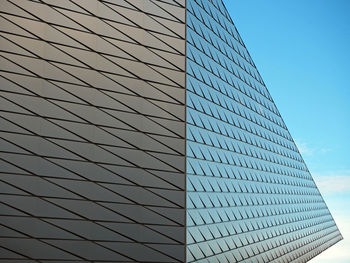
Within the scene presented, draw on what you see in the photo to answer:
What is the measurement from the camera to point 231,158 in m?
36.2

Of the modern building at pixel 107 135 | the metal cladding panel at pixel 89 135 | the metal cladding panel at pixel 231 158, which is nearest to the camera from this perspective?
the metal cladding panel at pixel 89 135

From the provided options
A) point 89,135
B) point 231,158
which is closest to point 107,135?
point 89,135

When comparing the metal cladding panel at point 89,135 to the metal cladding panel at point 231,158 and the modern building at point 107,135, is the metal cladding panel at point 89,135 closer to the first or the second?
the modern building at point 107,135

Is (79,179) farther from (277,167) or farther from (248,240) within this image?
(277,167)

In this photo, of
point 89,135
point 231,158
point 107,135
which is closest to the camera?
point 89,135

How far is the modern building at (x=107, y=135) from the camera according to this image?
22.0 m

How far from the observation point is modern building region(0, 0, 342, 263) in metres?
22.0

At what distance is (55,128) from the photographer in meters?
22.9

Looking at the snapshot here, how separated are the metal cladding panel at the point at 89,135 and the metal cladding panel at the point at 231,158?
2120mm

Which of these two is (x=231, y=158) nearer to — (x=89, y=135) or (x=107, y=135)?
(x=107, y=135)

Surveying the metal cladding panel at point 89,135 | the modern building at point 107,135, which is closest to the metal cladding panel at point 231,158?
the modern building at point 107,135

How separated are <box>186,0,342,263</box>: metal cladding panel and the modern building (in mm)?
247

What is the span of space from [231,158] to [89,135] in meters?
16.3

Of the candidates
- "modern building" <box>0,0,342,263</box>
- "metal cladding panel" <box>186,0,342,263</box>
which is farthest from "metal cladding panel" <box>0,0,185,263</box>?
"metal cladding panel" <box>186,0,342,263</box>
